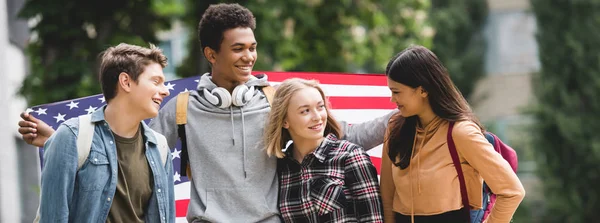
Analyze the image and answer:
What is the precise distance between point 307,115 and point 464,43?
1970 centimetres

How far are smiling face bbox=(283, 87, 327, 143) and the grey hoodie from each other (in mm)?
173

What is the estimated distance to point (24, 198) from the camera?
48.2ft

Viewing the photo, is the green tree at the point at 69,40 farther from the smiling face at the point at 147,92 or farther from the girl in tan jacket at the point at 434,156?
the girl in tan jacket at the point at 434,156

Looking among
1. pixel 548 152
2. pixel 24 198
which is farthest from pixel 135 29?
pixel 548 152

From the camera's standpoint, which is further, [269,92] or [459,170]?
[269,92]

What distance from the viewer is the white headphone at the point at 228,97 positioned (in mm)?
4430

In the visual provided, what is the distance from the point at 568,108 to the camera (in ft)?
62.9

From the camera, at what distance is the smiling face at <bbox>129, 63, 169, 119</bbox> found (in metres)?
4.08

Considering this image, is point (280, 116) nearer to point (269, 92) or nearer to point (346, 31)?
point (269, 92)

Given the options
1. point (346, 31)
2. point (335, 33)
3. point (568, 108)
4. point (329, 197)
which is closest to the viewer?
point (329, 197)

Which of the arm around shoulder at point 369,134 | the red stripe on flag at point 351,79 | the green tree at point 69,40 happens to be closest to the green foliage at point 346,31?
the green tree at point 69,40

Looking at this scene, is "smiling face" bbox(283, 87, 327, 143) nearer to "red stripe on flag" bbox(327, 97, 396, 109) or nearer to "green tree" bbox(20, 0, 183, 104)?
"red stripe on flag" bbox(327, 97, 396, 109)

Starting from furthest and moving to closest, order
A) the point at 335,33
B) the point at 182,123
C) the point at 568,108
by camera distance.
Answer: the point at 568,108
the point at 335,33
the point at 182,123

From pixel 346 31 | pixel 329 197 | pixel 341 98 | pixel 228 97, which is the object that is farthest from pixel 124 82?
pixel 346 31
